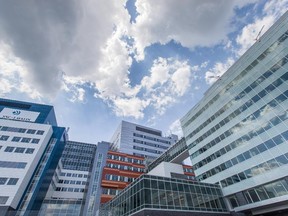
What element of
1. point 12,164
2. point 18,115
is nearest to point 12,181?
point 12,164

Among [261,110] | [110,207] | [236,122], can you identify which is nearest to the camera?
[261,110]

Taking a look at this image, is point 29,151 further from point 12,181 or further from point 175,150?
point 175,150

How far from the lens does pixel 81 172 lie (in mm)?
83500

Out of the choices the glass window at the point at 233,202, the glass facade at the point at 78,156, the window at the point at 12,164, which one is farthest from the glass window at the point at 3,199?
the glass window at the point at 233,202

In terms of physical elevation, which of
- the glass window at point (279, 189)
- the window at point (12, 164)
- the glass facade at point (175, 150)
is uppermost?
the glass facade at point (175, 150)

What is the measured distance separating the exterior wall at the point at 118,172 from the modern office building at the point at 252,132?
2623 centimetres

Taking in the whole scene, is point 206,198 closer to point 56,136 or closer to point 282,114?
point 282,114

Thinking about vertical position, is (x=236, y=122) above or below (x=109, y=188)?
above

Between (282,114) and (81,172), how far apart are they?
8529 centimetres

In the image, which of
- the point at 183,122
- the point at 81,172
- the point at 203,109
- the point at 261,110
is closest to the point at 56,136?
the point at 81,172

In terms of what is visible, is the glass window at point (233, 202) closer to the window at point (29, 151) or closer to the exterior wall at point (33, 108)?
the window at point (29, 151)

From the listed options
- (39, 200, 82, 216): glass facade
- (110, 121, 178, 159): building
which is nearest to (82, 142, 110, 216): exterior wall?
(110, 121, 178, 159): building

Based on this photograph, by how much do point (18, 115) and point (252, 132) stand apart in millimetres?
76934

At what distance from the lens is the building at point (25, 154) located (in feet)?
154
